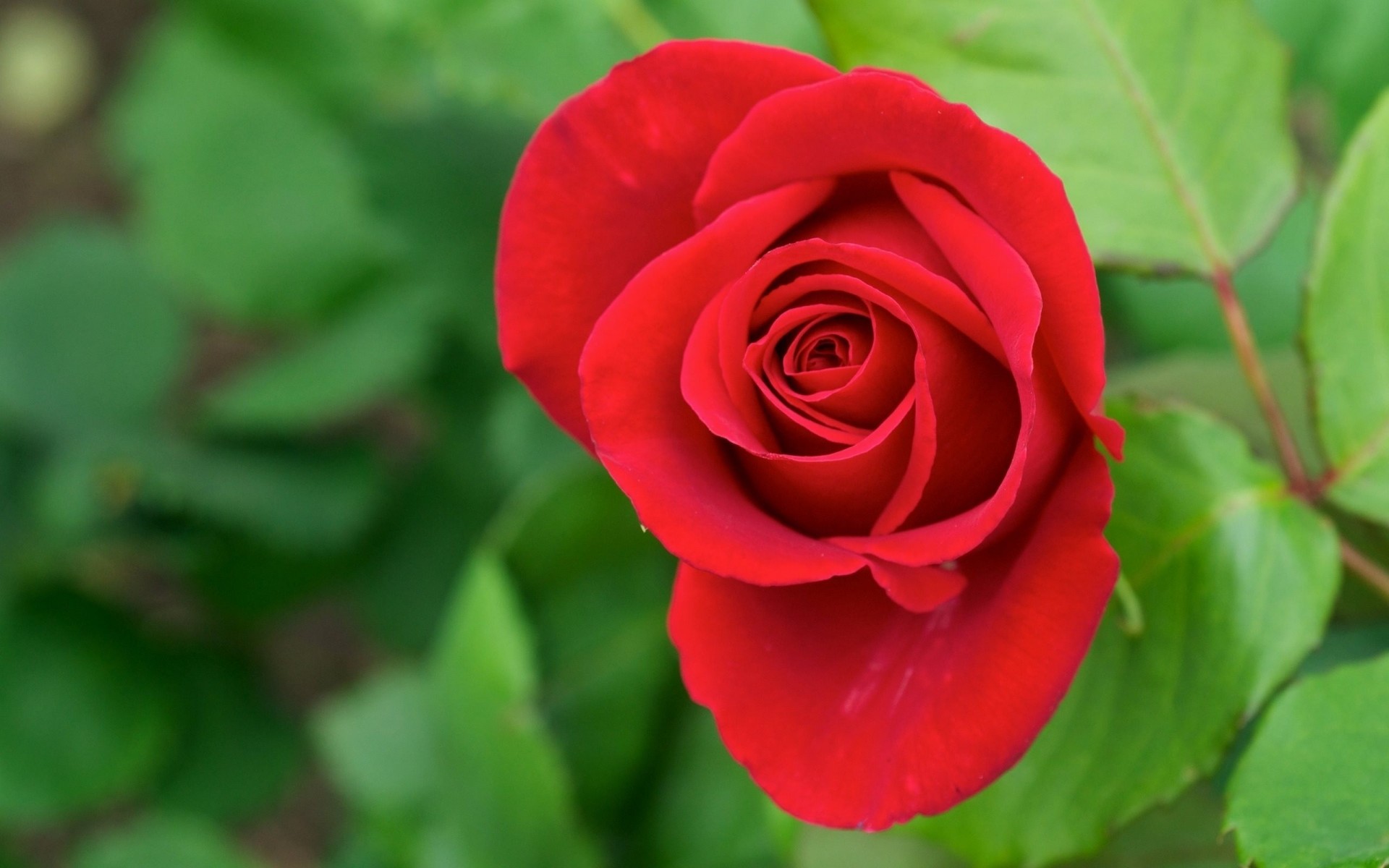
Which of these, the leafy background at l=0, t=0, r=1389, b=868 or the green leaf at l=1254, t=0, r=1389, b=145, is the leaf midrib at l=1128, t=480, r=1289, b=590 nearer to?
the leafy background at l=0, t=0, r=1389, b=868

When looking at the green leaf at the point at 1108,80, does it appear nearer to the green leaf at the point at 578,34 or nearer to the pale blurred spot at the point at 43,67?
the green leaf at the point at 578,34

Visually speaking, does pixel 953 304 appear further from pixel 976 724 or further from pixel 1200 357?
pixel 1200 357

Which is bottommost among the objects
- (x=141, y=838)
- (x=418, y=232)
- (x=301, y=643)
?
(x=301, y=643)

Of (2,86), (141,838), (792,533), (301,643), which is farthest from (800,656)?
(2,86)

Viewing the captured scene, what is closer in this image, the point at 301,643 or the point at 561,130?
the point at 561,130

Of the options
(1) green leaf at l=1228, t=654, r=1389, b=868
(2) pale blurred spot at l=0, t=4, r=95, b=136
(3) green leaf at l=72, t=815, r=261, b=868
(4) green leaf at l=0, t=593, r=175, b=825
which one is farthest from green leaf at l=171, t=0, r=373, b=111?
(1) green leaf at l=1228, t=654, r=1389, b=868

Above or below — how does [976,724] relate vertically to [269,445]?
above

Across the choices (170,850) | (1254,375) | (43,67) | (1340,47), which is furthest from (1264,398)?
(43,67)

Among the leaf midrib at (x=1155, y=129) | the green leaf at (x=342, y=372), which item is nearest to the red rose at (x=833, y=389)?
→ the leaf midrib at (x=1155, y=129)
